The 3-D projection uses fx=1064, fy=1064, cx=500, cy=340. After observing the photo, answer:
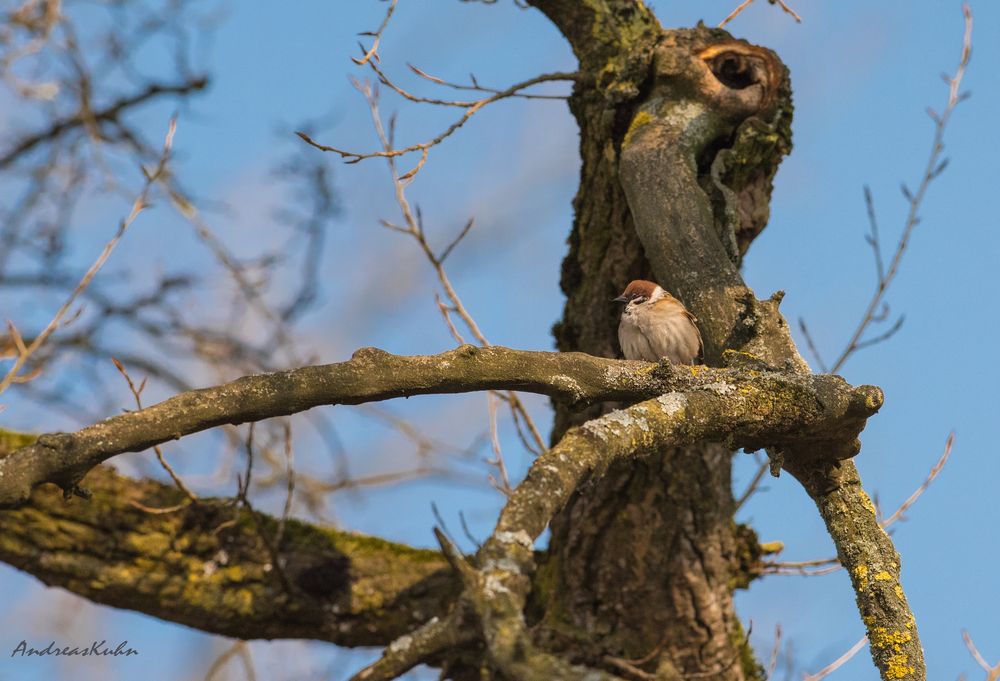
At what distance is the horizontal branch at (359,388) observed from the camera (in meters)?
2.56

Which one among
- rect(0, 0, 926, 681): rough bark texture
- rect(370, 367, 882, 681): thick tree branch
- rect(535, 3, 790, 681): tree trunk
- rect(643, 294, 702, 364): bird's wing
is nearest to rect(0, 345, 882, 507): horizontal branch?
rect(370, 367, 882, 681): thick tree branch

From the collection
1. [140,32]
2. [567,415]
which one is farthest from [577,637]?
[140,32]

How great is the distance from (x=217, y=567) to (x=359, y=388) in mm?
2167

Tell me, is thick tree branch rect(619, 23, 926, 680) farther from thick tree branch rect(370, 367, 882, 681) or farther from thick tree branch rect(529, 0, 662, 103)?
thick tree branch rect(370, 367, 882, 681)

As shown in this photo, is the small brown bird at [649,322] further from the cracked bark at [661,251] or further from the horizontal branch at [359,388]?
the horizontal branch at [359,388]

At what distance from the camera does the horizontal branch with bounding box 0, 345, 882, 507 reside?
256cm

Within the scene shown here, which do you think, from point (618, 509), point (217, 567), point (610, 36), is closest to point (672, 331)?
point (618, 509)

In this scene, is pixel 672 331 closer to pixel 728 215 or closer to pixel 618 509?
pixel 728 215

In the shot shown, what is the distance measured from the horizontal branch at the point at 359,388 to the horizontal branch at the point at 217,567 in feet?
6.02

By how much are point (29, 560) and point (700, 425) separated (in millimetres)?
2872

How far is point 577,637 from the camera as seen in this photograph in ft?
14.8

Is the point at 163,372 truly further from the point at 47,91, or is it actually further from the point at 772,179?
the point at 772,179

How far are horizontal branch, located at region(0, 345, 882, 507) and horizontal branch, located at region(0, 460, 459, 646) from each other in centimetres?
183

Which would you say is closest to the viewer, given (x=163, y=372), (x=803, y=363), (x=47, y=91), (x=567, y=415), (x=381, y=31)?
(x=803, y=363)
